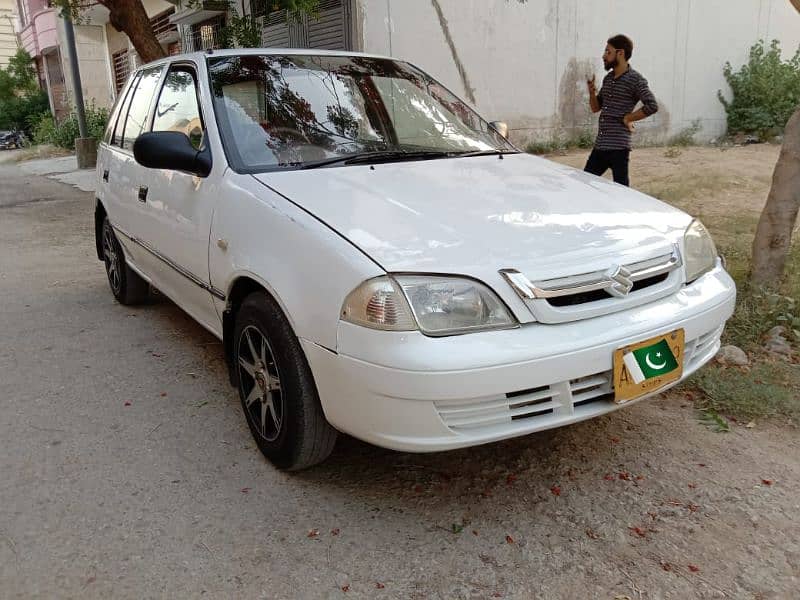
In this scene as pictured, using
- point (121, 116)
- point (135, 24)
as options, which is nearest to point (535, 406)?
point (121, 116)

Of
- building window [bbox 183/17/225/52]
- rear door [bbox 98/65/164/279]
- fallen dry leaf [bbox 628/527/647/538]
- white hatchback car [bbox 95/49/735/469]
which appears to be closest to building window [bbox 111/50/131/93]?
building window [bbox 183/17/225/52]

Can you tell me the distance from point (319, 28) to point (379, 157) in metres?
7.91

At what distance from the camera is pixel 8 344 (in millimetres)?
4199

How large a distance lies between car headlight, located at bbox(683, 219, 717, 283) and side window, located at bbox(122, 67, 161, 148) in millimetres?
3040

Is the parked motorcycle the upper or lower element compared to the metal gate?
lower

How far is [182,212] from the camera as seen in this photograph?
322cm

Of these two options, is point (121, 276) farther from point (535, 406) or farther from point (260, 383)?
point (535, 406)

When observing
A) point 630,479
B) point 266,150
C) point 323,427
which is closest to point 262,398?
point 323,427

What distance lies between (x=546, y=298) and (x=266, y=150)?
1493 millimetres

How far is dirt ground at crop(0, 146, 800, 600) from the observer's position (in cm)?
211

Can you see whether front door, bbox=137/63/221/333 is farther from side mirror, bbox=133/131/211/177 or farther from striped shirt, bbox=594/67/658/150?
striped shirt, bbox=594/67/658/150

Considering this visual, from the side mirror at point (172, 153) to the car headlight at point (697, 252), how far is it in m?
2.02

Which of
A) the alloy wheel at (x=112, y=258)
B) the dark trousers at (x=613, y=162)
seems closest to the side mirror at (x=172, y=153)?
the alloy wheel at (x=112, y=258)

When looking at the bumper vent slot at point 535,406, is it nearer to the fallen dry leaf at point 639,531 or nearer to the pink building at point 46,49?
the fallen dry leaf at point 639,531
